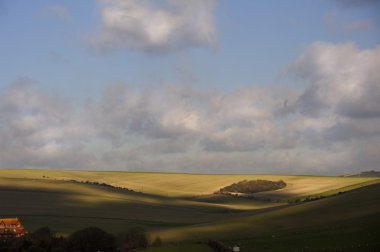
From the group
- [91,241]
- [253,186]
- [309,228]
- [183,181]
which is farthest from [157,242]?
[183,181]

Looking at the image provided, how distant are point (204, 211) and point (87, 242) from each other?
49307 millimetres

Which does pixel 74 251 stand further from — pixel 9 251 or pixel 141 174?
pixel 141 174

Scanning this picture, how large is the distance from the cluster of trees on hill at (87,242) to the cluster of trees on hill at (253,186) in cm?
8431

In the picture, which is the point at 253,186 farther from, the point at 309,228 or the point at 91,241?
the point at 91,241

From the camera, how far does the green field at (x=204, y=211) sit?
64.1m

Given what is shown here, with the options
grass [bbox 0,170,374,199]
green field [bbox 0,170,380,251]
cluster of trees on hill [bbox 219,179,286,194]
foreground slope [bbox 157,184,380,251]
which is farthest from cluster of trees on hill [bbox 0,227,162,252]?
cluster of trees on hill [bbox 219,179,286,194]

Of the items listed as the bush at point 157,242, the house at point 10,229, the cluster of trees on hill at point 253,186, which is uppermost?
the cluster of trees on hill at point 253,186

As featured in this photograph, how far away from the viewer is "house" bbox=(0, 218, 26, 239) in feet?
249

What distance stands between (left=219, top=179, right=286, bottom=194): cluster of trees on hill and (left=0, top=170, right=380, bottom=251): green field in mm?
3163

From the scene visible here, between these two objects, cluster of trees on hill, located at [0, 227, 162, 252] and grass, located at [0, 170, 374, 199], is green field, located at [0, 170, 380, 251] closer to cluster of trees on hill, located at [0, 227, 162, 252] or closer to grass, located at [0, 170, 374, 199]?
grass, located at [0, 170, 374, 199]

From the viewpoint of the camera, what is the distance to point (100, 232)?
2682 inches

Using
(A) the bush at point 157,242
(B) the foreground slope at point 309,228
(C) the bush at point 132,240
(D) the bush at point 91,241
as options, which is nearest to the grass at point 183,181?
(B) the foreground slope at point 309,228

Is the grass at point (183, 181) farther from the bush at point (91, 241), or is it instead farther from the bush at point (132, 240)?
the bush at point (91, 241)

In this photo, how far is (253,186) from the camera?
158750mm
